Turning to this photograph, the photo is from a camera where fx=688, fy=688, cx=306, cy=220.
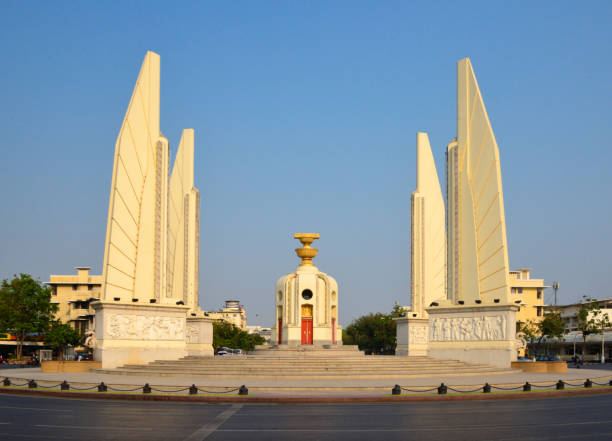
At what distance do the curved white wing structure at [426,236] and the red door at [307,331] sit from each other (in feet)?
28.0

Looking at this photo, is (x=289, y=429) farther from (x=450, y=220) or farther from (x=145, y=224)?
(x=450, y=220)

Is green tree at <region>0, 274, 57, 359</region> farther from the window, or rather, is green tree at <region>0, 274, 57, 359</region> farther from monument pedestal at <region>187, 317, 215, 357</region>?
the window

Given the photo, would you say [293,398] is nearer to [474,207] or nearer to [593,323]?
[474,207]

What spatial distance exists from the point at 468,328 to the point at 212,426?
24.1 metres

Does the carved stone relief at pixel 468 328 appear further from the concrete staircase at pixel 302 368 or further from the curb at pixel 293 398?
the curb at pixel 293 398

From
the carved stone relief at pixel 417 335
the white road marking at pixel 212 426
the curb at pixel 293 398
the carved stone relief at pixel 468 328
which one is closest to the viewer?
the white road marking at pixel 212 426

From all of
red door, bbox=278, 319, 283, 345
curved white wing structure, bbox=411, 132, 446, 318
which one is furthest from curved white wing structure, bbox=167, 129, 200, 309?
curved white wing structure, bbox=411, 132, 446, 318

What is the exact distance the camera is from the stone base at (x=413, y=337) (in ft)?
163

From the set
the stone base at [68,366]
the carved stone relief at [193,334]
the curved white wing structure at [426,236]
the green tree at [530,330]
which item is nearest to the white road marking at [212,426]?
the stone base at [68,366]

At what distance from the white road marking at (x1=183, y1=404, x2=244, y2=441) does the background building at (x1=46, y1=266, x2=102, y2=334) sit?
222 feet

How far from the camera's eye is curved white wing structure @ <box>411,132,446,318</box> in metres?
51.4

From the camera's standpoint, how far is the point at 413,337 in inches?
1965

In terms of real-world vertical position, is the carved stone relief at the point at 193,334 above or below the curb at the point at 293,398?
above

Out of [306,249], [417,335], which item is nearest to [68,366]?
[306,249]
